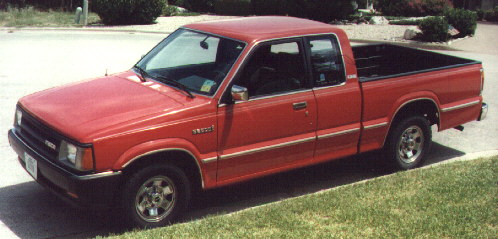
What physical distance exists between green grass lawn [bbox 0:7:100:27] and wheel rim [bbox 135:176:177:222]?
55.7 ft

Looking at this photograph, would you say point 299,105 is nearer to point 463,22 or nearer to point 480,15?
point 463,22

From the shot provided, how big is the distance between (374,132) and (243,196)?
1.63 meters

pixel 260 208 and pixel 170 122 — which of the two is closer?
pixel 170 122

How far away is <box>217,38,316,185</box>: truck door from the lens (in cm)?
617

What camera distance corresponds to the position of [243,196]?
6961 mm

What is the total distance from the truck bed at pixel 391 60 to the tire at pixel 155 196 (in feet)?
12.4

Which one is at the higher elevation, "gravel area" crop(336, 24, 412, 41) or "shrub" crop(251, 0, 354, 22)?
"shrub" crop(251, 0, 354, 22)

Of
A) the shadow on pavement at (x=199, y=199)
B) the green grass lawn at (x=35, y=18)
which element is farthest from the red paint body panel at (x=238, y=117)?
the green grass lawn at (x=35, y=18)

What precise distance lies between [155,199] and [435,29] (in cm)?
1697

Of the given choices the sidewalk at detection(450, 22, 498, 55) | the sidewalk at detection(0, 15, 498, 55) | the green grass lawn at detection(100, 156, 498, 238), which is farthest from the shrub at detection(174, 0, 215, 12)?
the green grass lawn at detection(100, 156, 498, 238)

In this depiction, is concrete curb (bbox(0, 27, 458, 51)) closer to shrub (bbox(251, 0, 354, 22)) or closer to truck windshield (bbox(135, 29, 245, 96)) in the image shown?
shrub (bbox(251, 0, 354, 22))

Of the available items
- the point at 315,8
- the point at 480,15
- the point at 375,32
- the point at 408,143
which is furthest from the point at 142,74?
the point at 480,15

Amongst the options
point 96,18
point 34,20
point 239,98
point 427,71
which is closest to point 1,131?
point 239,98

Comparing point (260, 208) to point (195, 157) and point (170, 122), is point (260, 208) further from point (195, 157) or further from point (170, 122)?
point (170, 122)
